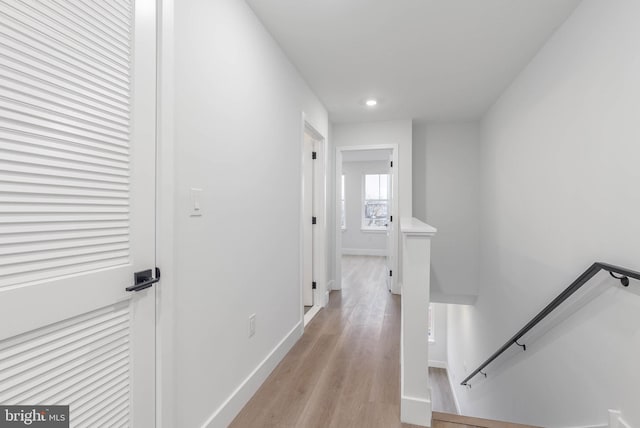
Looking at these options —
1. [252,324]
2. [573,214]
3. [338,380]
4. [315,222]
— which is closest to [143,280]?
[252,324]

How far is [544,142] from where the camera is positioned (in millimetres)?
2521

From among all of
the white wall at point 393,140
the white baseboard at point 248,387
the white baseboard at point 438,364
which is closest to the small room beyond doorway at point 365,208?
the white baseboard at point 438,364

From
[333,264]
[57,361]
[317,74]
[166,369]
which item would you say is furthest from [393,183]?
[57,361]

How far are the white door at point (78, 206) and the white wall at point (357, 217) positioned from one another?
7504 mm

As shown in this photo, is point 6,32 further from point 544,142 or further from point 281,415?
point 544,142

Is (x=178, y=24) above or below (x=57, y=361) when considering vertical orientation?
above

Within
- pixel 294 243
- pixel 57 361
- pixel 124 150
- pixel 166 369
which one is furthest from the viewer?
pixel 294 243

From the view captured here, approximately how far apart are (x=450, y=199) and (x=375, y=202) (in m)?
3.86

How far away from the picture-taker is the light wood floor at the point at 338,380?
1.78m

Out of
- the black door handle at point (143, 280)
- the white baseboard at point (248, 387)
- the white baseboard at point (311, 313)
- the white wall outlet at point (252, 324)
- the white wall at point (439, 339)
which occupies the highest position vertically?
the black door handle at point (143, 280)

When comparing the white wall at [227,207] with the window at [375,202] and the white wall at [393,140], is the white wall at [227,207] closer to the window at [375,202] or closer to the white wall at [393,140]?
the white wall at [393,140]

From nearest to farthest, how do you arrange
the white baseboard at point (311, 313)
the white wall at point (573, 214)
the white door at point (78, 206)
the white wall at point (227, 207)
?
the white door at point (78, 206) → the white wall at point (227, 207) → the white wall at point (573, 214) → the white baseboard at point (311, 313)

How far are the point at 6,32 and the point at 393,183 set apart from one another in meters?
4.23

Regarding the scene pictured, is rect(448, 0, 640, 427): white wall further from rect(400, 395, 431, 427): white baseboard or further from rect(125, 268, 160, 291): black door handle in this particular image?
rect(125, 268, 160, 291): black door handle
